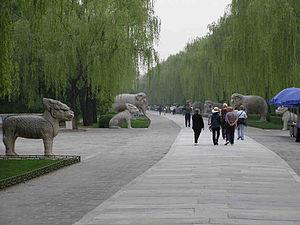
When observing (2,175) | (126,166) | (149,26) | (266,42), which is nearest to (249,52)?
(266,42)

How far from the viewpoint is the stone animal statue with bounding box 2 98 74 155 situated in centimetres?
1666

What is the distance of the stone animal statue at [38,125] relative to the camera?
54.6ft

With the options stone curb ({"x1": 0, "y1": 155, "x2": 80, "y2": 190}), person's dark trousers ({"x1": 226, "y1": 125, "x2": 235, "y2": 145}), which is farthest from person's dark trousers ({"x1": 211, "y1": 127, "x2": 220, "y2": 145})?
stone curb ({"x1": 0, "y1": 155, "x2": 80, "y2": 190})

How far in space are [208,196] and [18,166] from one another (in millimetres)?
6910

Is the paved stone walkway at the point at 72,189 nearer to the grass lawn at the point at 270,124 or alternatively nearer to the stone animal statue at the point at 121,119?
the stone animal statue at the point at 121,119

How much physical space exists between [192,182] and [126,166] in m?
4.61

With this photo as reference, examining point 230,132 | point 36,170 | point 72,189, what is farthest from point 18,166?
point 230,132

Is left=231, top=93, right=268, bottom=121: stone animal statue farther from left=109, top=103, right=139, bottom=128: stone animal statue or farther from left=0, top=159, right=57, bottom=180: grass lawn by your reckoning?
left=0, top=159, right=57, bottom=180: grass lawn

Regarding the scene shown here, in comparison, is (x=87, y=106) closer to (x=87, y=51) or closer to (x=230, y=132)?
(x=87, y=51)

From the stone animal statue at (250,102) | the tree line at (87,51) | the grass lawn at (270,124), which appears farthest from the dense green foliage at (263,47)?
the tree line at (87,51)

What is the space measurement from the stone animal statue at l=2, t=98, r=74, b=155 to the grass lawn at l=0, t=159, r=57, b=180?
112 cm

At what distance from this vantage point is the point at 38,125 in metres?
16.6

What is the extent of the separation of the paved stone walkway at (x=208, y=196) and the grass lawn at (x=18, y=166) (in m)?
3.15

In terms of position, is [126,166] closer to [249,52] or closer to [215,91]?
[249,52]
